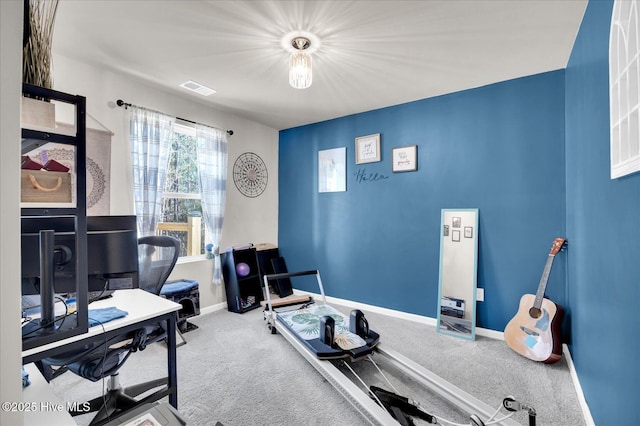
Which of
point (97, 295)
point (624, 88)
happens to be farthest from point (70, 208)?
point (624, 88)

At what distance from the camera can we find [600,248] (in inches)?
61.1

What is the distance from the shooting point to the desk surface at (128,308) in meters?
1.27

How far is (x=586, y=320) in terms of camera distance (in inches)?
72.4

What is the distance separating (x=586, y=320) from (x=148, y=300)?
9.06ft

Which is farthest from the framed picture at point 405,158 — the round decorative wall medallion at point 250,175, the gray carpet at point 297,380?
the round decorative wall medallion at point 250,175

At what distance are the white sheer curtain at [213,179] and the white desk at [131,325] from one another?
169 cm

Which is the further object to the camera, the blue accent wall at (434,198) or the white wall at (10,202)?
the blue accent wall at (434,198)

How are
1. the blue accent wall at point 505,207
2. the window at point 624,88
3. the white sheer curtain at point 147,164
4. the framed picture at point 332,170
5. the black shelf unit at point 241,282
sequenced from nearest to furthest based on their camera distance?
the window at point 624,88 → the blue accent wall at point 505,207 → the white sheer curtain at point 147,164 → the black shelf unit at point 241,282 → the framed picture at point 332,170

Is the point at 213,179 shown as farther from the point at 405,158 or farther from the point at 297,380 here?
the point at 297,380

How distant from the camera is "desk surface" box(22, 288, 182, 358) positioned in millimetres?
1272

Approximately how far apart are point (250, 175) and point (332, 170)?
1.18m

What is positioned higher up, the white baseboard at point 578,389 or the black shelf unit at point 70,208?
the black shelf unit at point 70,208

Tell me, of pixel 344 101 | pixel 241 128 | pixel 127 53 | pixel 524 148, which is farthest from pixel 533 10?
pixel 241 128

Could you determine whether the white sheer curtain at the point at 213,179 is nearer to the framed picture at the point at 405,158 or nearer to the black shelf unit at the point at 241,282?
the black shelf unit at the point at 241,282
